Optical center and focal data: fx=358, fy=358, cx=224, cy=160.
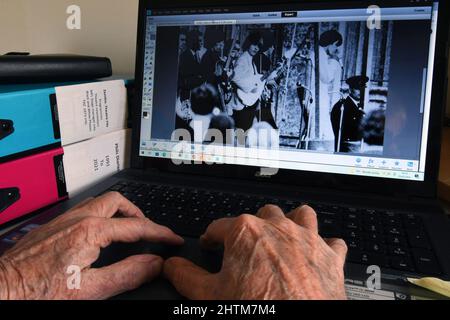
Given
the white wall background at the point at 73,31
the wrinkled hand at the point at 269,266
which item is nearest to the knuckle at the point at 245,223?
the wrinkled hand at the point at 269,266

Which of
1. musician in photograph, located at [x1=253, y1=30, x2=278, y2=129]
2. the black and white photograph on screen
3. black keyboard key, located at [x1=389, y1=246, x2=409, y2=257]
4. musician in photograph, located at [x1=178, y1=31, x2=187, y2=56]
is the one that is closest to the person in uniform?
the black and white photograph on screen

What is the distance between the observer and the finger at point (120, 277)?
397mm

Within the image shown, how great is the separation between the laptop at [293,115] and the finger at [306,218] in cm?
6

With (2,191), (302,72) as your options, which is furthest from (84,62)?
(302,72)

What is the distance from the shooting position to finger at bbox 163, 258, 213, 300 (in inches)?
15.0

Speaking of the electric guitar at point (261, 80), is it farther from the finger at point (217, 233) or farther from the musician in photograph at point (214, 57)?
the finger at point (217, 233)

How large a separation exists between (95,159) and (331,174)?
471 millimetres

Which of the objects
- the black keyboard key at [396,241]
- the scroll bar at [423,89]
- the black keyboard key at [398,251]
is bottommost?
the black keyboard key at [398,251]

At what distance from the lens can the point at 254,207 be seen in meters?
0.60

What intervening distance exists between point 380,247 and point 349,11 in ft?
1.38

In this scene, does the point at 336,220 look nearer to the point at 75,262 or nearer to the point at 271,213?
the point at 271,213

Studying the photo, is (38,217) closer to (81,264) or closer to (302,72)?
(81,264)

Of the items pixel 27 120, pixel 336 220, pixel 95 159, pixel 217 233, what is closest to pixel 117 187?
pixel 95 159

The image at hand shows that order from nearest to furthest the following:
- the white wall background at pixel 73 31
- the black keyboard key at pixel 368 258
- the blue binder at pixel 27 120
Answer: the black keyboard key at pixel 368 258, the blue binder at pixel 27 120, the white wall background at pixel 73 31
